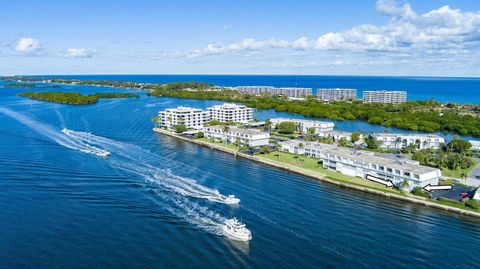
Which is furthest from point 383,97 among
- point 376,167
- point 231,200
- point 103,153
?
point 231,200

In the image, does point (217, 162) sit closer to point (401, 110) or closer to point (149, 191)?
point (149, 191)

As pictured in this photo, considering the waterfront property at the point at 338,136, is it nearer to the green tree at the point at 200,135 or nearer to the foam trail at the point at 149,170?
the green tree at the point at 200,135

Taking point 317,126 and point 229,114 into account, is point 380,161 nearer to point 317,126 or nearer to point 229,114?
point 317,126

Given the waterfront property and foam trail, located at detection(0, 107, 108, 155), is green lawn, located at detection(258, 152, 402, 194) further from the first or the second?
foam trail, located at detection(0, 107, 108, 155)

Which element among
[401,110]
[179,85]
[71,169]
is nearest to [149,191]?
[71,169]

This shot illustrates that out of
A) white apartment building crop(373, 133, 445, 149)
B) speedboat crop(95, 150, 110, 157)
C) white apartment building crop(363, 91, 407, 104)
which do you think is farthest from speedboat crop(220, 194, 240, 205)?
white apartment building crop(363, 91, 407, 104)

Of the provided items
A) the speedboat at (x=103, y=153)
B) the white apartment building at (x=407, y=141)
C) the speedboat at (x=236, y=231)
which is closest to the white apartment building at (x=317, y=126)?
the white apartment building at (x=407, y=141)
